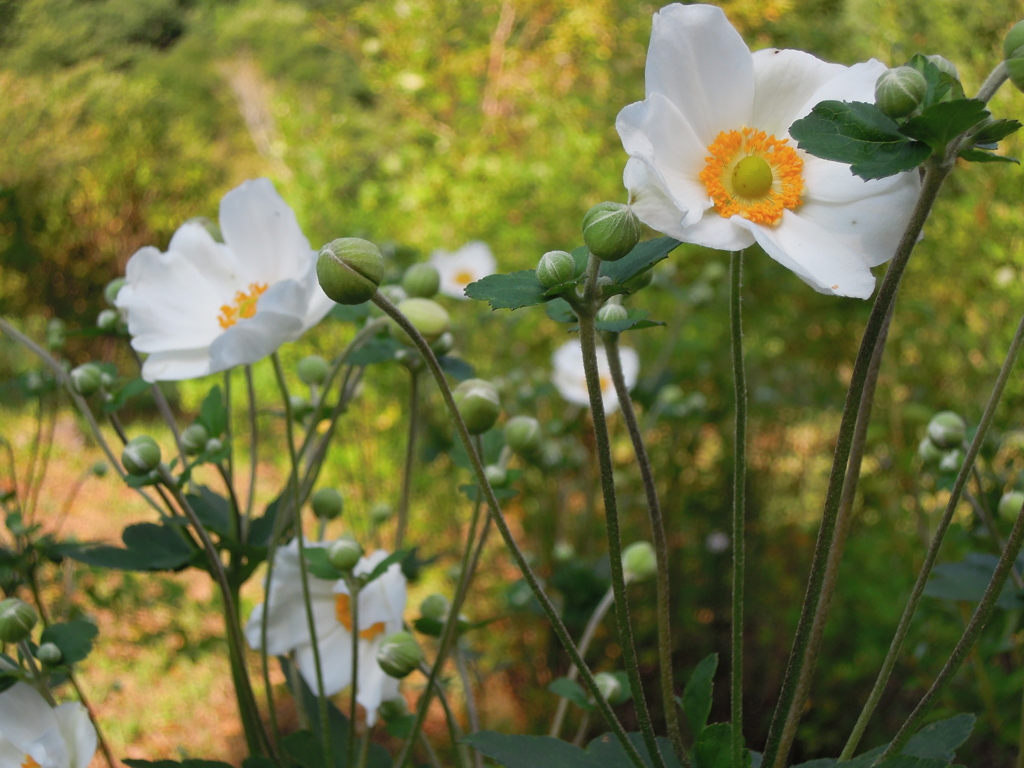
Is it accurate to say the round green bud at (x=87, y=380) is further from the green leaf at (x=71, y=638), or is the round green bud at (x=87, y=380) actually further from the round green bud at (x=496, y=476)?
the round green bud at (x=496, y=476)

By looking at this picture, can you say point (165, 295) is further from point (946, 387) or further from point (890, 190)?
point (946, 387)

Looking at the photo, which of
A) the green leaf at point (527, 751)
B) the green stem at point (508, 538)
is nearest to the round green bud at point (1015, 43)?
the green stem at point (508, 538)

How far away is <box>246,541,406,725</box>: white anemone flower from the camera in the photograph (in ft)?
2.04

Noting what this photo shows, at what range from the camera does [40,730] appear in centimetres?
57

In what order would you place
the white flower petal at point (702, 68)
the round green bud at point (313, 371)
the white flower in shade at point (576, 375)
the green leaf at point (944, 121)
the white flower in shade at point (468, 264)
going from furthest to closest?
1. the white flower in shade at point (468, 264)
2. the white flower in shade at point (576, 375)
3. the round green bud at point (313, 371)
4. the white flower petal at point (702, 68)
5. the green leaf at point (944, 121)

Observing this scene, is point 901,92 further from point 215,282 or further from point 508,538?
point 215,282

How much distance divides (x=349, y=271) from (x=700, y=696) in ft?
1.08

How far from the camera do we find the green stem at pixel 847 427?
1.14 ft

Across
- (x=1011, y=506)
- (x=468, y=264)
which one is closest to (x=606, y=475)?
(x=1011, y=506)

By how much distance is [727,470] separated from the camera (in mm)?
2049

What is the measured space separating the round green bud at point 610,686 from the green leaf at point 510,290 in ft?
1.22

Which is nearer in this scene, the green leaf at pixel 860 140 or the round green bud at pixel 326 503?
the green leaf at pixel 860 140

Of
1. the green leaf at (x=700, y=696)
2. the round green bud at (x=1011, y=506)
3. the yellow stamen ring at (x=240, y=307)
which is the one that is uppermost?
the yellow stamen ring at (x=240, y=307)

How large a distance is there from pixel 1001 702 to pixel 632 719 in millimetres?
766
